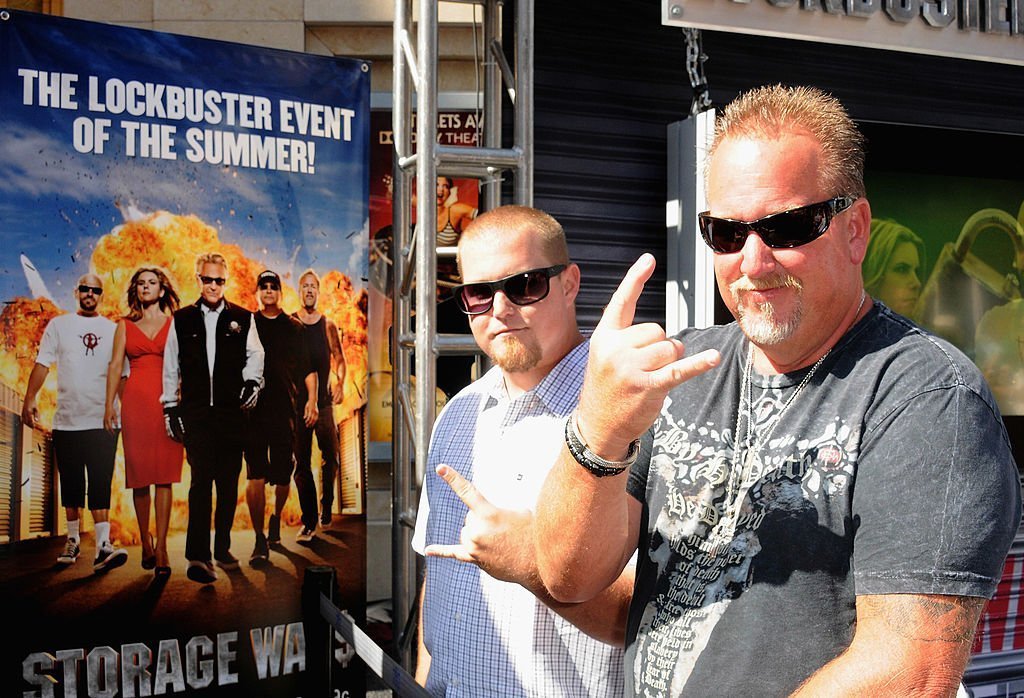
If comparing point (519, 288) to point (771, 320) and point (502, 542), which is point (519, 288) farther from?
point (771, 320)

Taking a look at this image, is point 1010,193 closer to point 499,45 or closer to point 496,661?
point 499,45

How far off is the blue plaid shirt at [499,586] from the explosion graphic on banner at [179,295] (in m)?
1.14

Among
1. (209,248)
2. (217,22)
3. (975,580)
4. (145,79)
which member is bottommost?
(975,580)

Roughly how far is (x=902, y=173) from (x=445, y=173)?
2349mm

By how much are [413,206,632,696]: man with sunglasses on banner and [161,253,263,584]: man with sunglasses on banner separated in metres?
1.16

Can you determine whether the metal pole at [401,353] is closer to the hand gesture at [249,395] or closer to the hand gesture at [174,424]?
the hand gesture at [249,395]

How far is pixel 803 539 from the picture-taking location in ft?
3.97

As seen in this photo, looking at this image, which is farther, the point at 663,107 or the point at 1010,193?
the point at 1010,193

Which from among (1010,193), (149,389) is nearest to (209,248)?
(149,389)

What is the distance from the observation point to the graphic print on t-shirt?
1224mm

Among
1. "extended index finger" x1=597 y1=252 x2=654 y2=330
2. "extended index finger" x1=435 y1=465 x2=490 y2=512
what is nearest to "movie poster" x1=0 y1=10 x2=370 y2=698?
"extended index finger" x1=435 y1=465 x2=490 y2=512

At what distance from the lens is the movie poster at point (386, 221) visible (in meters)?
6.04

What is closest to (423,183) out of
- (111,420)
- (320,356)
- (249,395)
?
(320,356)

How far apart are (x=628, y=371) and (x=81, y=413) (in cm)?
263
